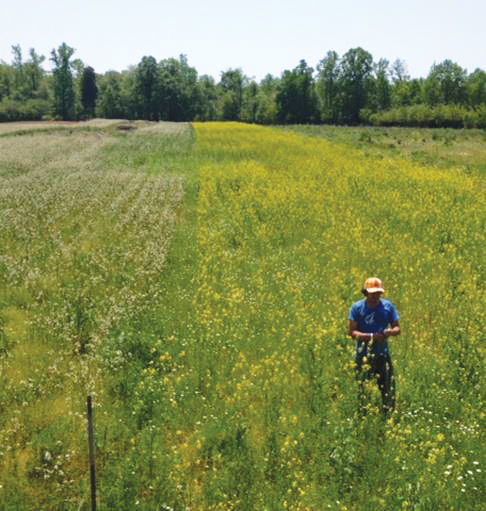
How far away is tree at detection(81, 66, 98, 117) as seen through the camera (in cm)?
11831

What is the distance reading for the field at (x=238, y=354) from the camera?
20.9 ft

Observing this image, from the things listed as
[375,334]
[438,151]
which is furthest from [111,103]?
[375,334]

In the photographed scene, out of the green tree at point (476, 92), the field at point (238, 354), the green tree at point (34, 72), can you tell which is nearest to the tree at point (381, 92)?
the green tree at point (476, 92)

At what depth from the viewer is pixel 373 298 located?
7352 millimetres

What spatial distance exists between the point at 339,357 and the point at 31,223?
489 inches

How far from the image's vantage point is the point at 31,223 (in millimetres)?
17797

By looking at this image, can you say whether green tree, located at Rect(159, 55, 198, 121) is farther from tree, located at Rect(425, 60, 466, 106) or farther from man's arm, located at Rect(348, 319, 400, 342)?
man's arm, located at Rect(348, 319, 400, 342)

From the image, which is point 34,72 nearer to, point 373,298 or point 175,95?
point 175,95

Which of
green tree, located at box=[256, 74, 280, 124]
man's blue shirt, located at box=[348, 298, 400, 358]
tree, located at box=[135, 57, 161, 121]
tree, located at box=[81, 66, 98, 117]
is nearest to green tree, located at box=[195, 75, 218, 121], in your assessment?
tree, located at box=[135, 57, 161, 121]

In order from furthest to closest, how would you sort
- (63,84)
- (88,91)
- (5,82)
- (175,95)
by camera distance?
(5,82) < (88,91) < (175,95) < (63,84)

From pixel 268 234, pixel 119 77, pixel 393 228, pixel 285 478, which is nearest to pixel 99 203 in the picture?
pixel 268 234

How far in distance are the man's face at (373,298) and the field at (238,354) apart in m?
1.14

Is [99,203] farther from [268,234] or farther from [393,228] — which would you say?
[393,228]

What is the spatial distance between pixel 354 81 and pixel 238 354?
119 metres
